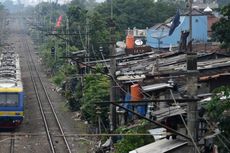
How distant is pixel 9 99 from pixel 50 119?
13.9 feet

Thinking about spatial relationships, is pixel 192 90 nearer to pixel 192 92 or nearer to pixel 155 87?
pixel 192 92

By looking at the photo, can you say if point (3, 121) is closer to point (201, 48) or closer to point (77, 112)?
point (77, 112)

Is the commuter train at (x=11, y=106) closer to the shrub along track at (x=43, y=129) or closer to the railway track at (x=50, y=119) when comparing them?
the shrub along track at (x=43, y=129)

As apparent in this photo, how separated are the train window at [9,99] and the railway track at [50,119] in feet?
5.62

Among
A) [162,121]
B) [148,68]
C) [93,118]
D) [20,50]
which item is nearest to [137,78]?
[148,68]

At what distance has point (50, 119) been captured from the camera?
26.7 metres

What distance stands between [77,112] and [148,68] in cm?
714

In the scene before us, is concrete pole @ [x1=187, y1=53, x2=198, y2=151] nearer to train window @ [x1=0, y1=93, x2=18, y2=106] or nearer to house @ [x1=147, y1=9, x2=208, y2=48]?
train window @ [x1=0, y1=93, x2=18, y2=106]

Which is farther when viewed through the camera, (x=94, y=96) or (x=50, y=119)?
(x=50, y=119)

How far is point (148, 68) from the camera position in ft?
73.6

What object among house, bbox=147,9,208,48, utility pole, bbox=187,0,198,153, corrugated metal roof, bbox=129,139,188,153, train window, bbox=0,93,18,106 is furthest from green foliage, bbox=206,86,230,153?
house, bbox=147,9,208,48

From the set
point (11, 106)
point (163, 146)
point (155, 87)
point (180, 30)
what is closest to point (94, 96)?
point (11, 106)

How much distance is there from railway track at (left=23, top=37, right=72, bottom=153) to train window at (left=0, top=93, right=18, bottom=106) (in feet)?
5.62

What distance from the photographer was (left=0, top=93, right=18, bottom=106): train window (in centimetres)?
2267
